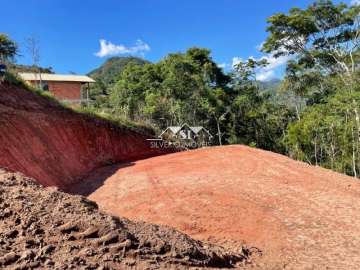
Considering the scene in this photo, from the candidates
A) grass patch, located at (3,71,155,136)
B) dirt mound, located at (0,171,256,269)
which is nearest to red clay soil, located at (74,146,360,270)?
dirt mound, located at (0,171,256,269)

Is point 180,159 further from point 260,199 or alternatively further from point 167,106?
point 167,106

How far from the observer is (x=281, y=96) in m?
28.8

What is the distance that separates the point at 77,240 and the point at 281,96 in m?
26.5

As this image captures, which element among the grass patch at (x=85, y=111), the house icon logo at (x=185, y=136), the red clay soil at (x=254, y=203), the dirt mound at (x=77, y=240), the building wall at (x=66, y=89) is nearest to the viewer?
the dirt mound at (x=77, y=240)

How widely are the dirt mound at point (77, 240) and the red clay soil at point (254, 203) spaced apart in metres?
1.76

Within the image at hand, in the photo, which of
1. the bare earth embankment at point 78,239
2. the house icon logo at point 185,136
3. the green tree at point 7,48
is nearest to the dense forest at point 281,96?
the house icon logo at point 185,136

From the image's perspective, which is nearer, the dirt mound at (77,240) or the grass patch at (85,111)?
the dirt mound at (77,240)

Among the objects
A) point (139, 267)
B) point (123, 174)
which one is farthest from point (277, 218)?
point (123, 174)

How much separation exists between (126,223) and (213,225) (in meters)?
2.89

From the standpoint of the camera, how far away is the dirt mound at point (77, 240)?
3758 mm

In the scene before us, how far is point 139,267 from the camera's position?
12.8 feet

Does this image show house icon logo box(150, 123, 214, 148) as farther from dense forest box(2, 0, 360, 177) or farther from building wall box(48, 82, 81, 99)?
building wall box(48, 82, 81, 99)

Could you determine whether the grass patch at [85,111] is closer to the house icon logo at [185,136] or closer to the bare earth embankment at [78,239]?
the house icon logo at [185,136]

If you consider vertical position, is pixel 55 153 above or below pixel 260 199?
above
